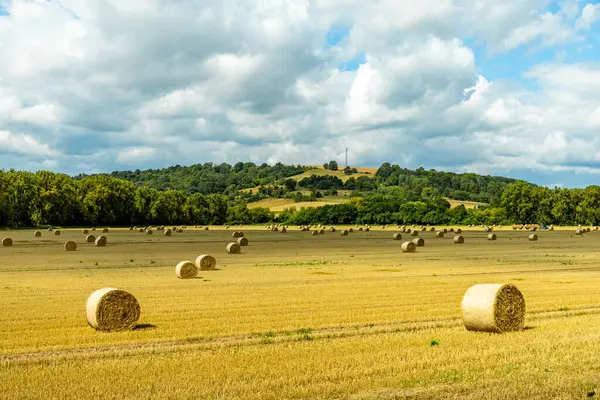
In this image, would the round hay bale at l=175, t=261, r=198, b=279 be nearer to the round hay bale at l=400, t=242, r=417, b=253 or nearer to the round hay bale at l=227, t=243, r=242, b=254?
the round hay bale at l=227, t=243, r=242, b=254

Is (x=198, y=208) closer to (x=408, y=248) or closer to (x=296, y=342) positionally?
(x=408, y=248)

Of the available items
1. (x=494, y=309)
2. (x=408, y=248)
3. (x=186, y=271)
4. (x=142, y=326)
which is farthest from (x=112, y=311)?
(x=408, y=248)

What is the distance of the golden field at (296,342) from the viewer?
1142cm

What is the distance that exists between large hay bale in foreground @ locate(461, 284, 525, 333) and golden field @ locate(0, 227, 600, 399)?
42cm

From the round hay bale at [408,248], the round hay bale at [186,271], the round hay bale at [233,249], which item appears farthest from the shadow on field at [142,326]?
the round hay bale at [408,248]

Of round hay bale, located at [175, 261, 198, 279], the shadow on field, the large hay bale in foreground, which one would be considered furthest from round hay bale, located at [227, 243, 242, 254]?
the large hay bale in foreground

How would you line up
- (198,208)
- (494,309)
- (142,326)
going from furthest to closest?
(198,208)
(142,326)
(494,309)

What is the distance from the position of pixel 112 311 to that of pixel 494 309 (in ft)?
30.4

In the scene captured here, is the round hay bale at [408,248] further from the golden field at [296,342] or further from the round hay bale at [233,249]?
the golden field at [296,342]

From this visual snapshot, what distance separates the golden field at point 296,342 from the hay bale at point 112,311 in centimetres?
33

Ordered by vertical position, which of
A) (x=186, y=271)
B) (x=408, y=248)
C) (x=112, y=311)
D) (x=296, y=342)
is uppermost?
(x=408, y=248)

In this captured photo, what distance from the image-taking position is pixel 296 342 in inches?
609

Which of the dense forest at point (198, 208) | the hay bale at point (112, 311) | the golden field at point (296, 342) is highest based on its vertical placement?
the dense forest at point (198, 208)

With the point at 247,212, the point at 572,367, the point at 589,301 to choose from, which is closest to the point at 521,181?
the point at 247,212
